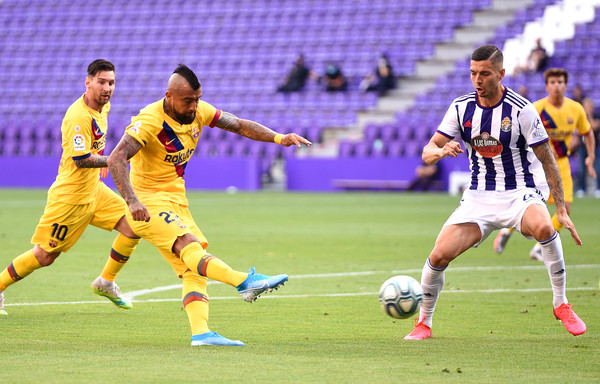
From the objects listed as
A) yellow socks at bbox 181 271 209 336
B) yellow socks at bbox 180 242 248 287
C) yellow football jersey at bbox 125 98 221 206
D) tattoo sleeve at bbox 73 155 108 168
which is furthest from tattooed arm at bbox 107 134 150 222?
tattoo sleeve at bbox 73 155 108 168

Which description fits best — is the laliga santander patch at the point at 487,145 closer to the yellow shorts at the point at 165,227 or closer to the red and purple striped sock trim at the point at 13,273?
the yellow shorts at the point at 165,227

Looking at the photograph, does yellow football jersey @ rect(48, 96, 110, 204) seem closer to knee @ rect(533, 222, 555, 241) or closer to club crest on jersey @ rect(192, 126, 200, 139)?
club crest on jersey @ rect(192, 126, 200, 139)

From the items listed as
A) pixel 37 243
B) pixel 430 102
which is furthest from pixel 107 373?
pixel 430 102

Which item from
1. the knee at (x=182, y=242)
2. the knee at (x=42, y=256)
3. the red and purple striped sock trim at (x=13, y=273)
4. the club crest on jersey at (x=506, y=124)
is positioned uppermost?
the club crest on jersey at (x=506, y=124)

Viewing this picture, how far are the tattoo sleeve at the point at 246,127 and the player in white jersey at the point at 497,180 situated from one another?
116 centimetres

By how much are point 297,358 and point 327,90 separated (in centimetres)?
2634

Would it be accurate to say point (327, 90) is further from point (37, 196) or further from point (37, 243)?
point (37, 243)

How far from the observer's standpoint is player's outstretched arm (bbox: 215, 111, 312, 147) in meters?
6.75

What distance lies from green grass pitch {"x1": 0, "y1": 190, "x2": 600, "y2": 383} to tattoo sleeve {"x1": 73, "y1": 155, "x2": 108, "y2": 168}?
1.24 metres

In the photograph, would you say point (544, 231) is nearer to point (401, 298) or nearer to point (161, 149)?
point (401, 298)

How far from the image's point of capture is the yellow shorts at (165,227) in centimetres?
636

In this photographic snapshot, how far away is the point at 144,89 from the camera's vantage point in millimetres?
34719

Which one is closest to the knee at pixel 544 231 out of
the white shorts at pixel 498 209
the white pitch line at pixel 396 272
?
the white shorts at pixel 498 209

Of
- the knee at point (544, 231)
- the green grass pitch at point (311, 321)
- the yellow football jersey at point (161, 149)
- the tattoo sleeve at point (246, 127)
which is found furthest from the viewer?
the tattoo sleeve at point (246, 127)
